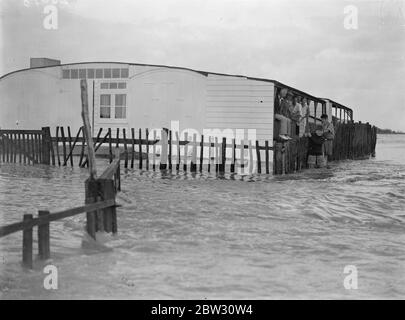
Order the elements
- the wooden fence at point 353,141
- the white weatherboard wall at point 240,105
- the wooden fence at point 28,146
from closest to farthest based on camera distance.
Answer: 1. the wooden fence at point 28,146
2. the white weatherboard wall at point 240,105
3. the wooden fence at point 353,141

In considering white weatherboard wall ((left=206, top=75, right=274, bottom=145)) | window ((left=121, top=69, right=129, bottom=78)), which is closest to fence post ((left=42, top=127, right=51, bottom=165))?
window ((left=121, top=69, right=129, bottom=78))

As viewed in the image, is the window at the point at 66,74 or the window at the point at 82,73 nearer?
the window at the point at 82,73

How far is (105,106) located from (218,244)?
1833 centimetres

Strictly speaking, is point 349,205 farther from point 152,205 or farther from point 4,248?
point 4,248

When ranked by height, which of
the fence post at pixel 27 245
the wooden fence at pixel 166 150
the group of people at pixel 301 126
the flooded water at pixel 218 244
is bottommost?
the flooded water at pixel 218 244

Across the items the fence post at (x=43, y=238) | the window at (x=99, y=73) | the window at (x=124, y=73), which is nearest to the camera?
the fence post at (x=43, y=238)

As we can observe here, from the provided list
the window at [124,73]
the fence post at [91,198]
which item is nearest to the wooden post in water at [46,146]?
the window at [124,73]

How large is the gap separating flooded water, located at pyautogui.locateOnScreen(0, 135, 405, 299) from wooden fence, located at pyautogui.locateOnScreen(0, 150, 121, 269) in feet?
0.74

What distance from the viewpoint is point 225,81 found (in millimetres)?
24750

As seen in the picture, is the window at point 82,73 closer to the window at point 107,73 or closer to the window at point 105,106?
the window at point 107,73

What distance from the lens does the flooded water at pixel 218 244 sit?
6.78 m

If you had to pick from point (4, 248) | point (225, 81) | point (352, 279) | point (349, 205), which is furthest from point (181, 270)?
point (225, 81)

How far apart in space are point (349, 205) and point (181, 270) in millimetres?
7286

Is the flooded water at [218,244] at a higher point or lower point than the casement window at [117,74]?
lower
